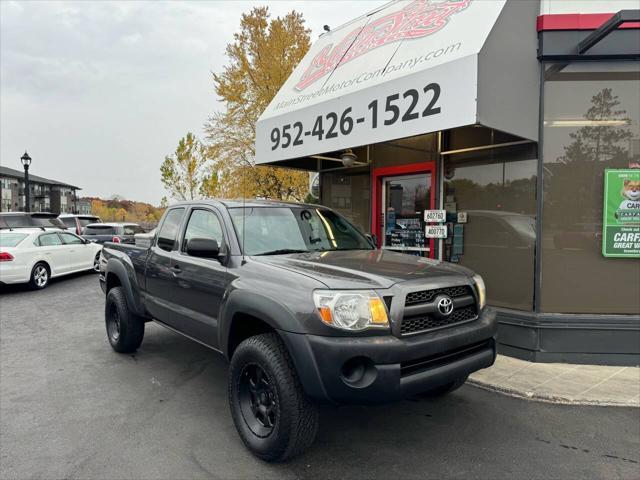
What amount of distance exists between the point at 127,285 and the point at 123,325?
0.50m

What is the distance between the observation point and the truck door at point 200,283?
3674mm

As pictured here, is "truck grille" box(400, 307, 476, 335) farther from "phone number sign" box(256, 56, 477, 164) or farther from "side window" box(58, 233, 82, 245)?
"side window" box(58, 233, 82, 245)

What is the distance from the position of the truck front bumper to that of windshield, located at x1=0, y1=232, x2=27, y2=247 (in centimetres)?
1028

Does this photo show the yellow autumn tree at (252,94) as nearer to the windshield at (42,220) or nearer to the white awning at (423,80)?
the windshield at (42,220)

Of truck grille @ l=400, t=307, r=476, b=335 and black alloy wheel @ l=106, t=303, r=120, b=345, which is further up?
truck grille @ l=400, t=307, r=476, b=335

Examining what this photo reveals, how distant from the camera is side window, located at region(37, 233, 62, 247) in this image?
36.4 ft

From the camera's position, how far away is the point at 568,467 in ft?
9.89

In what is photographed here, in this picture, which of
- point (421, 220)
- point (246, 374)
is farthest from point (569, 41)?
point (246, 374)

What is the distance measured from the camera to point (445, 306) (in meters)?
3.03

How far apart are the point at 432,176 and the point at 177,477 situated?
5490mm

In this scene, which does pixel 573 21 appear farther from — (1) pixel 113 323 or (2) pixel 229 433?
(1) pixel 113 323

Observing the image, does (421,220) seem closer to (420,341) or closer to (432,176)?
(432,176)

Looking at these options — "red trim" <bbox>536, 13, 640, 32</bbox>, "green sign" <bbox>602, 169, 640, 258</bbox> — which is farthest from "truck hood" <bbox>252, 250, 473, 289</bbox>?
"red trim" <bbox>536, 13, 640, 32</bbox>

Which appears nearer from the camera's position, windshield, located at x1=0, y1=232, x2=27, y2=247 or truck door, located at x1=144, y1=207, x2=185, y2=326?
truck door, located at x1=144, y1=207, x2=185, y2=326
